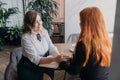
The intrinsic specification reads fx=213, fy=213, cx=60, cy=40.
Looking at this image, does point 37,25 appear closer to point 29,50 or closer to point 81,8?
point 29,50

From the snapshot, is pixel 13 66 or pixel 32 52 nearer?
pixel 32 52

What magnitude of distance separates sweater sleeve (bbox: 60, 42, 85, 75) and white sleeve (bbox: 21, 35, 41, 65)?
26cm

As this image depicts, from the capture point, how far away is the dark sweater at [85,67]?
186cm

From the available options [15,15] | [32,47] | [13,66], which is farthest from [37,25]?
[15,15]

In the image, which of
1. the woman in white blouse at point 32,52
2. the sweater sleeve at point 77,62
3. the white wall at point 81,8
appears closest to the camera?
the sweater sleeve at point 77,62

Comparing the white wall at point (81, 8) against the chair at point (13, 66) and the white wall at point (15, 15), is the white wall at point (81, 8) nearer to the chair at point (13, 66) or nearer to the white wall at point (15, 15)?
the white wall at point (15, 15)

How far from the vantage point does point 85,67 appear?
196cm

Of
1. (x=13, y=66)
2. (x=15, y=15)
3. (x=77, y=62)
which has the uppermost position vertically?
(x=15, y=15)

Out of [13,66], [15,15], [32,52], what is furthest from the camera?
[15,15]

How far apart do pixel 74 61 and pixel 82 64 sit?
8cm

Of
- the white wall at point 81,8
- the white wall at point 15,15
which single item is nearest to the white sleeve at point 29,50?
the white wall at point 81,8

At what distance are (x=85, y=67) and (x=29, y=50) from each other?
57cm

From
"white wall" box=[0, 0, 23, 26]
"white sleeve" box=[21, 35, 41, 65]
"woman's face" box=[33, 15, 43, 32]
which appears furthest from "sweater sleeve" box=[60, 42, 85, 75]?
"white wall" box=[0, 0, 23, 26]

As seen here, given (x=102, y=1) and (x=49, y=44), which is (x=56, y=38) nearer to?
(x=102, y=1)
